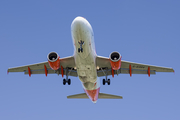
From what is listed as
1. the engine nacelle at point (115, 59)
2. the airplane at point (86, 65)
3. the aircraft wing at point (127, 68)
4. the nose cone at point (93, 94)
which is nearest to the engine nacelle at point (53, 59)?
the airplane at point (86, 65)

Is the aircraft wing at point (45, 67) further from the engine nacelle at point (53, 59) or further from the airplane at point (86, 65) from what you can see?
the engine nacelle at point (53, 59)

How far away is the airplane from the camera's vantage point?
22609 mm

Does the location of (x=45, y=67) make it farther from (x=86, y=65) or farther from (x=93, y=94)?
(x=93, y=94)

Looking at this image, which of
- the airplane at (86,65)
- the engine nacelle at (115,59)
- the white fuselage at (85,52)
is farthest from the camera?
the engine nacelle at (115,59)

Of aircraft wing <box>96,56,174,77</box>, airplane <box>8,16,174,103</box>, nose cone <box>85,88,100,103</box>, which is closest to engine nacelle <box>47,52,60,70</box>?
airplane <box>8,16,174,103</box>

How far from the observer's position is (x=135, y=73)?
3000cm

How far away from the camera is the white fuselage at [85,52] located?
21875 millimetres

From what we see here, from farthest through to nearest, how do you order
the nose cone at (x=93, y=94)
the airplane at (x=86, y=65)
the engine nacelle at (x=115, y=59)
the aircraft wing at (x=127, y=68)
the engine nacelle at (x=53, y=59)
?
the nose cone at (x=93, y=94), the aircraft wing at (x=127, y=68), the engine nacelle at (x=53, y=59), the engine nacelle at (x=115, y=59), the airplane at (x=86, y=65)

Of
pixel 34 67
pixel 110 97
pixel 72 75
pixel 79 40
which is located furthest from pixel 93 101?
pixel 79 40

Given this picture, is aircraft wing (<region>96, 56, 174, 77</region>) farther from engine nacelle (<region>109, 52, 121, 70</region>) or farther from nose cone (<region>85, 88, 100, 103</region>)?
nose cone (<region>85, 88, 100, 103</region>)

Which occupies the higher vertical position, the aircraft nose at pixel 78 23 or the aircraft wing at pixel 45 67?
the aircraft nose at pixel 78 23

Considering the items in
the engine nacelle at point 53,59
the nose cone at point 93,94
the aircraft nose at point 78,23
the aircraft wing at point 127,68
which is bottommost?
the nose cone at point 93,94

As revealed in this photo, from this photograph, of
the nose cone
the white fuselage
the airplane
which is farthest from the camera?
the nose cone

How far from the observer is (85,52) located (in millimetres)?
23625
